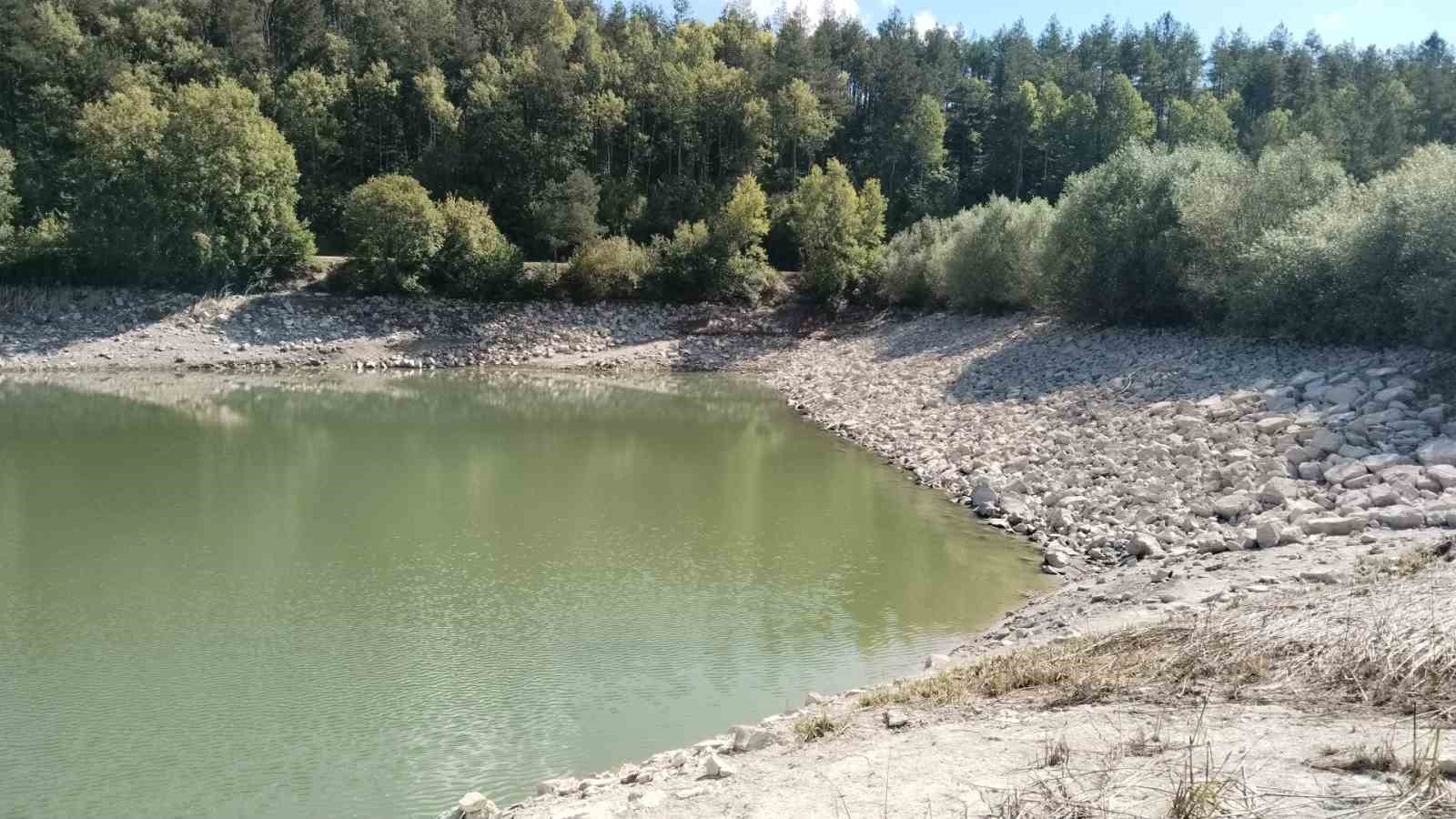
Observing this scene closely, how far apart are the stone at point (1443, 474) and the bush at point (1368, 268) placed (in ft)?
18.7

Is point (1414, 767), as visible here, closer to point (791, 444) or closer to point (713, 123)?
point (791, 444)

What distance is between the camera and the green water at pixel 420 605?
846cm

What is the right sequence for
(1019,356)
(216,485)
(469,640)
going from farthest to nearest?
(1019,356) < (216,485) < (469,640)

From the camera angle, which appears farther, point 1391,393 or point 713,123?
point 713,123

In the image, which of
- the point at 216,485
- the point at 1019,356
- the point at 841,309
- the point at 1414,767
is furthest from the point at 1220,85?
the point at 1414,767

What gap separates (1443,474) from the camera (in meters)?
12.6

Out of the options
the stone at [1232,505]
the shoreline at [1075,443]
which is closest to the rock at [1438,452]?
the shoreline at [1075,443]

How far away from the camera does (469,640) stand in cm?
1113

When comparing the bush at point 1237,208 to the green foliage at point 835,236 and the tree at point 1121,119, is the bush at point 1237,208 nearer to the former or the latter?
the green foliage at point 835,236

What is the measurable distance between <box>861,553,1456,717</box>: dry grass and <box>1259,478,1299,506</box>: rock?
15.2 ft

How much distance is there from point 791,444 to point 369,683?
15.6 meters

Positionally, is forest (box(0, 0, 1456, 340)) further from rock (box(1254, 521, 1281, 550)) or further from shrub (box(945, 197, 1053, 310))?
rock (box(1254, 521, 1281, 550))

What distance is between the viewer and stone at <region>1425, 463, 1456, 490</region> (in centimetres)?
1241

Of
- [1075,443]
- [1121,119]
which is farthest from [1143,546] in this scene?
[1121,119]
